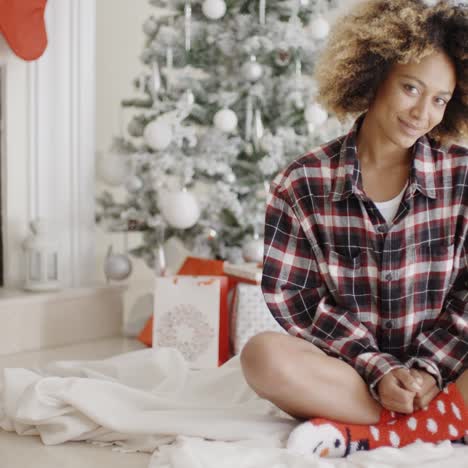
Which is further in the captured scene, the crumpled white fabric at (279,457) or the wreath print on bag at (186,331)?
the wreath print on bag at (186,331)

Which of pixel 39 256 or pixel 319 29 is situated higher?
pixel 319 29

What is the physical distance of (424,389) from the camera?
67.1 inches

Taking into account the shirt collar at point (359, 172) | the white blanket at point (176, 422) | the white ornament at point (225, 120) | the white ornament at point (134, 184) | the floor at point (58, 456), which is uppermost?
the white ornament at point (225, 120)

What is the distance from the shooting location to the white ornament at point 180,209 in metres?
2.76

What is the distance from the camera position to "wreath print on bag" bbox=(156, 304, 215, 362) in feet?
8.60

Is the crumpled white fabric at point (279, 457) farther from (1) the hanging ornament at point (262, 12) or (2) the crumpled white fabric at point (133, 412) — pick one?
(1) the hanging ornament at point (262, 12)

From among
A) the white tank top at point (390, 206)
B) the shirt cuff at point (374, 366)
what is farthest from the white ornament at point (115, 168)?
the shirt cuff at point (374, 366)

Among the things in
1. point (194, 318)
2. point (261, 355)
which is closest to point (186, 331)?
point (194, 318)

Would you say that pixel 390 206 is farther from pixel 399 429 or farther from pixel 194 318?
pixel 194 318

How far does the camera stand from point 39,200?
9.96ft

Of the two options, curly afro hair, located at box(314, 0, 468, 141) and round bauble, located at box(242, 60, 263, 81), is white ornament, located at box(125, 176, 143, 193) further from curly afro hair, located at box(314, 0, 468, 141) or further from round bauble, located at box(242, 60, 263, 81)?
curly afro hair, located at box(314, 0, 468, 141)

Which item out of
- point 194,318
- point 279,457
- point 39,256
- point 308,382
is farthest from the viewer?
point 39,256

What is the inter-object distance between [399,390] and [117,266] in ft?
5.07

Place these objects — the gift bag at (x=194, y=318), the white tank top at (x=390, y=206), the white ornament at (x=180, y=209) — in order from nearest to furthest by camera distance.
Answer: the white tank top at (x=390, y=206), the gift bag at (x=194, y=318), the white ornament at (x=180, y=209)
